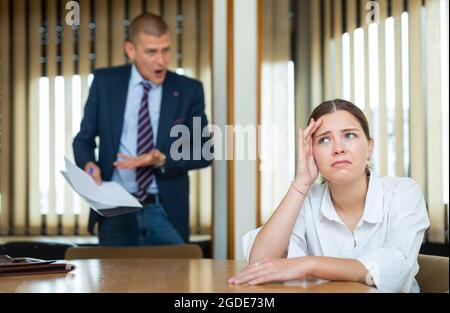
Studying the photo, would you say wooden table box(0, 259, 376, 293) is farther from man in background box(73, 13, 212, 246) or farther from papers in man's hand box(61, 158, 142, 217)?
man in background box(73, 13, 212, 246)

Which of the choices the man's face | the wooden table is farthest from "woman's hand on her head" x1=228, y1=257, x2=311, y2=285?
the man's face

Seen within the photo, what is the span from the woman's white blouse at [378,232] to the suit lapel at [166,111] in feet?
3.31

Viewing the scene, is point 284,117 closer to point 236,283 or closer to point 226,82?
point 226,82

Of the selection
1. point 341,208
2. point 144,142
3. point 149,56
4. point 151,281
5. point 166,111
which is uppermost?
point 149,56

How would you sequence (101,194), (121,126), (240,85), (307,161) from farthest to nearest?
(240,85)
(121,126)
(101,194)
(307,161)

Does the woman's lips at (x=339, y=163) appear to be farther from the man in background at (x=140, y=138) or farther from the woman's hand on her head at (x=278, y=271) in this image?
the man in background at (x=140, y=138)

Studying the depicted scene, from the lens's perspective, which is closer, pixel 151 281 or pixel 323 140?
pixel 151 281

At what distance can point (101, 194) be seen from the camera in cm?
245

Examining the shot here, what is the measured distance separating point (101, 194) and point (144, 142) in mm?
295

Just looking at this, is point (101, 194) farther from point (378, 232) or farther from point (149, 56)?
point (378, 232)

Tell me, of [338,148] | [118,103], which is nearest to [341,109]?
[338,148]

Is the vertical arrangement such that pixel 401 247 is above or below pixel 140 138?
below

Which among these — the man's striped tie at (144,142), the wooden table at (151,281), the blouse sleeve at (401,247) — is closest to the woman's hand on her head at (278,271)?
the wooden table at (151,281)
